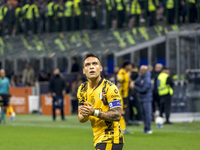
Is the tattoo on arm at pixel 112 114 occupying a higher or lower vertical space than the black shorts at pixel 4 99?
higher

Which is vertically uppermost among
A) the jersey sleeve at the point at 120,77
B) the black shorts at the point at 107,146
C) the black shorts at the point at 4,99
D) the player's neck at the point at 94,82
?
the jersey sleeve at the point at 120,77

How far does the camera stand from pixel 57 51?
34969mm

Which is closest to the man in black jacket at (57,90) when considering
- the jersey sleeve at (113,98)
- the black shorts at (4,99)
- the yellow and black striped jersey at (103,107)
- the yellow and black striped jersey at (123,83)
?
the black shorts at (4,99)

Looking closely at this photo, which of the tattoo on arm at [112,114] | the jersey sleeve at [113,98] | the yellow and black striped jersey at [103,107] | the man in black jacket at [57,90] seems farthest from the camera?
the man in black jacket at [57,90]

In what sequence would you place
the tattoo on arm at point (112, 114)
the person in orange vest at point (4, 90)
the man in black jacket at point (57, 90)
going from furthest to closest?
the man in black jacket at point (57, 90) → the person in orange vest at point (4, 90) → the tattoo on arm at point (112, 114)

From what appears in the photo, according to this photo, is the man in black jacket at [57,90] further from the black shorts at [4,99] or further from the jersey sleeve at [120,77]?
the jersey sleeve at [120,77]

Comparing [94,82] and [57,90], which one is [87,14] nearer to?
[57,90]

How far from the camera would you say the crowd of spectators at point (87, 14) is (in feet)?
97.1

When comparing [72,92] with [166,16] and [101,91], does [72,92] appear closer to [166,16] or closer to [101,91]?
[166,16]

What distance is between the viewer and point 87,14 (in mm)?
34781

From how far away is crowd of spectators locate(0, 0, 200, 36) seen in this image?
1166 inches

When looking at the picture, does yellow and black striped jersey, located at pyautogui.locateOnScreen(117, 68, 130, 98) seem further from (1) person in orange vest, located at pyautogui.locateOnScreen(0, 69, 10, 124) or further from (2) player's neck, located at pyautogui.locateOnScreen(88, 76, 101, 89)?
(2) player's neck, located at pyautogui.locateOnScreen(88, 76, 101, 89)

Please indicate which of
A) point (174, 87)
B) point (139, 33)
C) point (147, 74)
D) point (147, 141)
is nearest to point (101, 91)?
point (147, 141)

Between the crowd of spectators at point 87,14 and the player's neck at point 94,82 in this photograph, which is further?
the crowd of spectators at point 87,14
